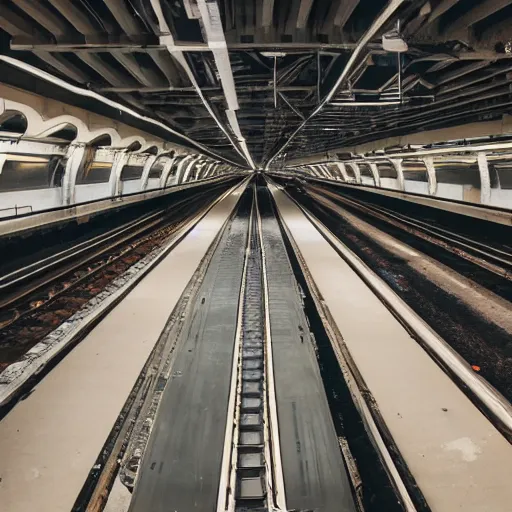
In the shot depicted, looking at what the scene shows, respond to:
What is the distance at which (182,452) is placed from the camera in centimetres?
245

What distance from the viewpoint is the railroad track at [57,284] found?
419 centimetres

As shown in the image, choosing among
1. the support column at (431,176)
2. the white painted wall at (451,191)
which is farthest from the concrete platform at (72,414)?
the white painted wall at (451,191)

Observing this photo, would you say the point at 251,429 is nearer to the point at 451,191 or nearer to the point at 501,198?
the point at 501,198

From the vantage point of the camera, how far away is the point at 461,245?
7.65 metres

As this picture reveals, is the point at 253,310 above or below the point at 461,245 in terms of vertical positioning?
below

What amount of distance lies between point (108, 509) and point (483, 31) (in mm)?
4141

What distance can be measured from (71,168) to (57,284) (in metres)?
3.86

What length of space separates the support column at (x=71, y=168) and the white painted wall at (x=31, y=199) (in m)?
0.58

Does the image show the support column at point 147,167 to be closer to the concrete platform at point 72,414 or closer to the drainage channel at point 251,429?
the concrete platform at point 72,414

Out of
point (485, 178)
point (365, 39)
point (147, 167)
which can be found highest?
point (365, 39)

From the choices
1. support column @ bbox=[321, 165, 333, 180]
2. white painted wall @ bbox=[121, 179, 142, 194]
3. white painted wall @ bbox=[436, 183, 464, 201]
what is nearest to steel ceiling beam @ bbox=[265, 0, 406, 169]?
white painted wall @ bbox=[436, 183, 464, 201]

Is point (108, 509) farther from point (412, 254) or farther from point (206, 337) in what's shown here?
point (412, 254)

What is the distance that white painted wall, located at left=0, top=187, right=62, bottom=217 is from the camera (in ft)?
26.5

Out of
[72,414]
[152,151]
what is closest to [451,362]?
[72,414]
